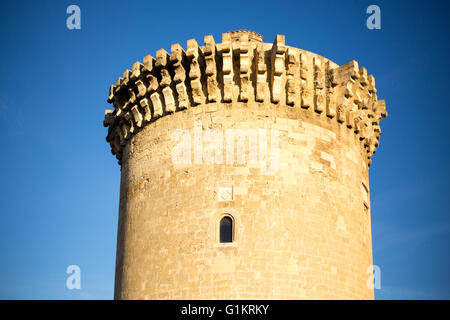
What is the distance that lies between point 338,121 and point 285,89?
147 cm

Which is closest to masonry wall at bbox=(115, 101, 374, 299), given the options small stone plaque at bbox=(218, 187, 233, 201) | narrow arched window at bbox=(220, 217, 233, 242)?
small stone plaque at bbox=(218, 187, 233, 201)

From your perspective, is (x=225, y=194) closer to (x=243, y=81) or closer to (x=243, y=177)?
(x=243, y=177)

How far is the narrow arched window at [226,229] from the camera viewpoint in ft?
42.2

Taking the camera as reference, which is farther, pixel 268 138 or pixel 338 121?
pixel 338 121

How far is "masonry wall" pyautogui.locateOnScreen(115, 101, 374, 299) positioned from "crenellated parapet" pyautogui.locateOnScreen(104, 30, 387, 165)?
21 cm

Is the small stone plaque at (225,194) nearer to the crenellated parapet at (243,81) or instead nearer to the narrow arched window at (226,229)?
the narrow arched window at (226,229)

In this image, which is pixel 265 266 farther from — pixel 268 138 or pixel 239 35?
pixel 239 35

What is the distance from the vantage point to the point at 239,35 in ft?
50.6

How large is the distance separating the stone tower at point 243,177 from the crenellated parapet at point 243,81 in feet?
0.08

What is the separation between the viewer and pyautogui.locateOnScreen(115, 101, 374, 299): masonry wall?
1264 cm

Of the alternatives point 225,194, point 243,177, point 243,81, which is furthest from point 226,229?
point 243,81

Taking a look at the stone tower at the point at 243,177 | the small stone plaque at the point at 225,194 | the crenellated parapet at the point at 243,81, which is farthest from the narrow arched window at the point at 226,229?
the crenellated parapet at the point at 243,81

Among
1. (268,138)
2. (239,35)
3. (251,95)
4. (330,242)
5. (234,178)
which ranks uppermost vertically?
(239,35)
